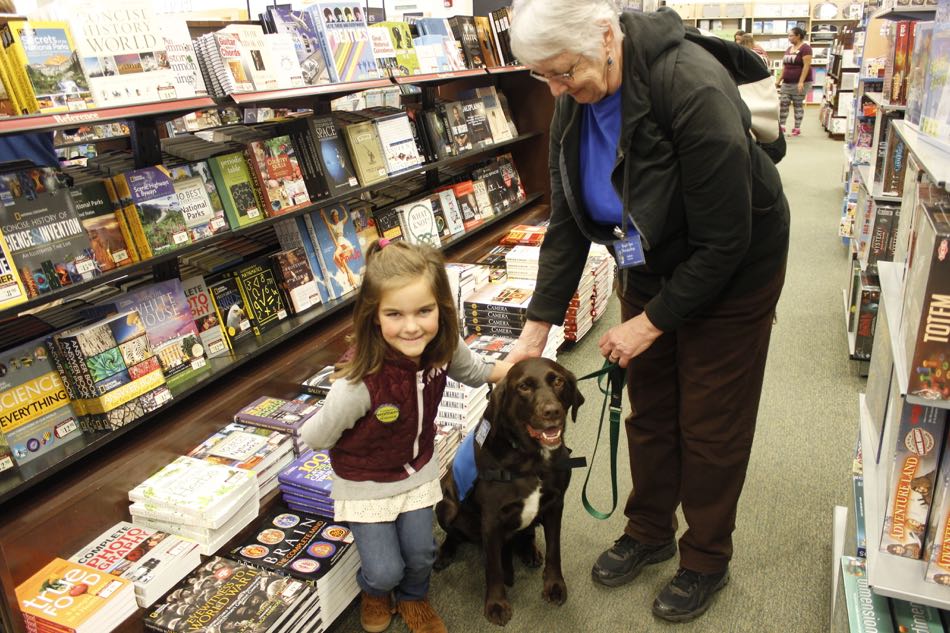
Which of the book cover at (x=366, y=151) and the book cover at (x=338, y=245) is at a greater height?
the book cover at (x=366, y=151)

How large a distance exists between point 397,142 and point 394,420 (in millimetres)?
1921

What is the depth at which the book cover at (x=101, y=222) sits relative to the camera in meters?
2.08

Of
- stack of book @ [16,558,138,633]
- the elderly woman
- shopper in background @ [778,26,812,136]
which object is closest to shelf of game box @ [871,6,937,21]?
the elderly woman

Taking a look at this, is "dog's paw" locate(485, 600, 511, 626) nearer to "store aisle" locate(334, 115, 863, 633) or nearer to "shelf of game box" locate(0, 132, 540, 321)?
"store aisle" locate(334, 115, 863, 633)

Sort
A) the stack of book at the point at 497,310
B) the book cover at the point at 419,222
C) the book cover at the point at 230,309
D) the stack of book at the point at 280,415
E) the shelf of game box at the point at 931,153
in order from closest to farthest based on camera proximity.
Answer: the shelf of game box at the point at 931,153 < the stack of book at the point at 280,415 < the book cover at the point at 230,309 < the stack of book at the point at 497,310 < the book cover at the point at 419,222

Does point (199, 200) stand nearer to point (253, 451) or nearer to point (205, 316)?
point (205, 316)

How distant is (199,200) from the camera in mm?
2426

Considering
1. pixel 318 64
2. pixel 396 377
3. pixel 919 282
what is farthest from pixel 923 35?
pixel 318 64

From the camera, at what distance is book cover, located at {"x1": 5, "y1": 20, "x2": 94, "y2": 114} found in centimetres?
179

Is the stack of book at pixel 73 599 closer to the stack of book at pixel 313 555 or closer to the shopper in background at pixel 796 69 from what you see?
the stack of book at pixel 313 555

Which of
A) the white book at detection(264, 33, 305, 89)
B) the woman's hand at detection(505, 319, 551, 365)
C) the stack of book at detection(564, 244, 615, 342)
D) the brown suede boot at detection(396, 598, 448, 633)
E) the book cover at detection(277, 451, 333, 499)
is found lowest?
the brown suede boot at detection(396, 598, 448, 633)

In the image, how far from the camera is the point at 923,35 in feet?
5.44

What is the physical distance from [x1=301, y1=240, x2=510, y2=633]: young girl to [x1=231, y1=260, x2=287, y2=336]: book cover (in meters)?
0.98

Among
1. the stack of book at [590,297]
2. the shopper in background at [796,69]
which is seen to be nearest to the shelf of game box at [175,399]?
the stack of book at [590,297]
